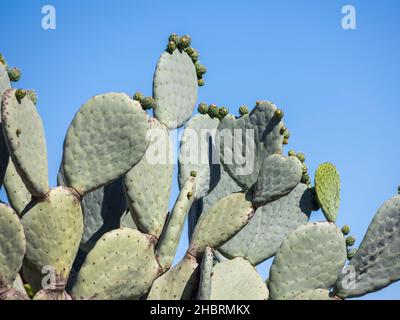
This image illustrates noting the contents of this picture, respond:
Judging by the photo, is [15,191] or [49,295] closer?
[49,295]

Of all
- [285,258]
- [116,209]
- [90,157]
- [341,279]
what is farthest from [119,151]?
[341,279]

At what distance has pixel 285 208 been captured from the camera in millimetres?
5207

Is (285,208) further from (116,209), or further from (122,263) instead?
(122,263)

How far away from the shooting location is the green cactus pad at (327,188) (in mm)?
4863

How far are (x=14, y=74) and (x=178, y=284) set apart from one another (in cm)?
164

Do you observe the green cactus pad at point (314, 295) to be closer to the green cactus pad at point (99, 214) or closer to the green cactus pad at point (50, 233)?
the green cactus pad at point (99, 214)

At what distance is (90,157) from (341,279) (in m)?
1.68

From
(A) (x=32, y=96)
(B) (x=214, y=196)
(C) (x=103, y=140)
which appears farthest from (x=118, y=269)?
(B) (x=214, y=196)

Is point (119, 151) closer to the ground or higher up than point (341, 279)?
higher up

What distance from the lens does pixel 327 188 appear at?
490 centimetres

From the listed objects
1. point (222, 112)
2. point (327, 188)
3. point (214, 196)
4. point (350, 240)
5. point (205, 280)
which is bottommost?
point (350, 240)

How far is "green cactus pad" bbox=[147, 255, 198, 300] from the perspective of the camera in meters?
4.32

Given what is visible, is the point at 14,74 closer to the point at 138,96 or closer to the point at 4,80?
the point at 4,80
